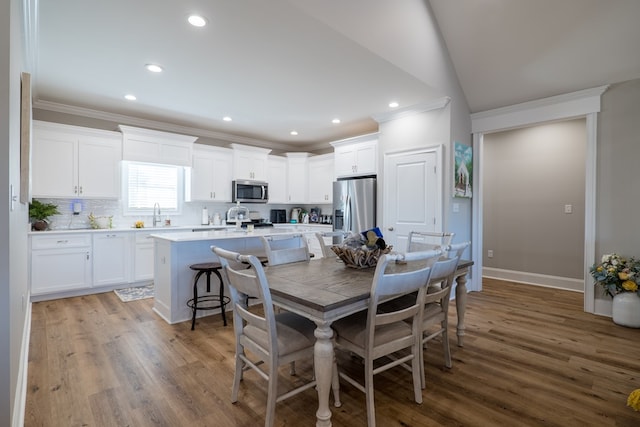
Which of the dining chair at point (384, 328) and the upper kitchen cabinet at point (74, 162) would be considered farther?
the upper kitchen cabinet at point (74, 162)

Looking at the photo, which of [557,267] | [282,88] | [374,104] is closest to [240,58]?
[282,88]

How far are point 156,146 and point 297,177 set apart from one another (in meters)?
2.66

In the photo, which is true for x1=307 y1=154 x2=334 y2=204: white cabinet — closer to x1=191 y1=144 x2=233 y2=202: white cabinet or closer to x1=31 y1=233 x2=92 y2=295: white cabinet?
x1=191 y1=144 x2=233 y2=202: white cabinet

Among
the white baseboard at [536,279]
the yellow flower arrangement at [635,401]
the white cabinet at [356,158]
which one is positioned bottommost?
the white baseboard at [536,279]

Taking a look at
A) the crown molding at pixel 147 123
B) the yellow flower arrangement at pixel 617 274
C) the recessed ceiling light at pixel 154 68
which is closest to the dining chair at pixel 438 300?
the yellow flower arrangement at pixel 617 274

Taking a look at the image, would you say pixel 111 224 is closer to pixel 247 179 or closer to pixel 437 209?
pixel 247 179

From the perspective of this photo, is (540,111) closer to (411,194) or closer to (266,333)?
(411,194)

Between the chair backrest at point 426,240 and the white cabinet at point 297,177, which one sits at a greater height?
the white cabinet at point 297,177

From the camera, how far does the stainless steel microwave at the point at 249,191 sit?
19.2ft

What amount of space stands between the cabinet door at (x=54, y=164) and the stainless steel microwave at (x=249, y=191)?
231 centimetres

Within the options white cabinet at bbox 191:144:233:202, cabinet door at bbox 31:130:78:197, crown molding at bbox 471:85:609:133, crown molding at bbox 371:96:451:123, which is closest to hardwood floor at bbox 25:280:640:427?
cabinet door at bbox 31:130:78:197

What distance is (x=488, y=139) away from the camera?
555 centimetres

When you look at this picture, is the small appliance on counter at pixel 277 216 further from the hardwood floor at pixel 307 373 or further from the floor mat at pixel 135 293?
the hardwood floor at pixel 307 373

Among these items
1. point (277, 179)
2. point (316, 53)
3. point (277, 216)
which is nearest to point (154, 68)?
point (316, 53)
